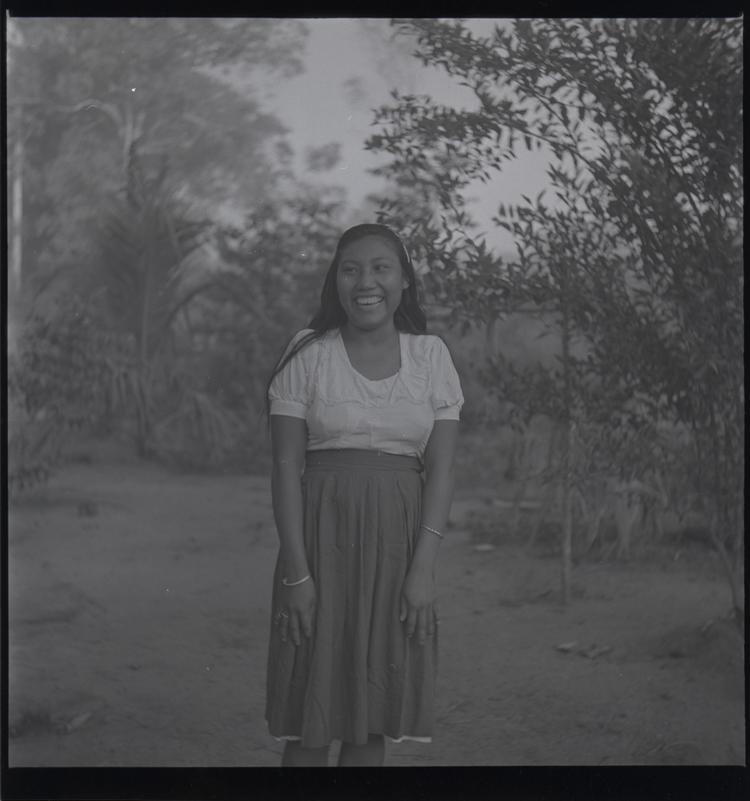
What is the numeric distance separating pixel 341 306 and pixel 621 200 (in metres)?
1.29

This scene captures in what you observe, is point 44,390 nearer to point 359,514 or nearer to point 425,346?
point 359,514

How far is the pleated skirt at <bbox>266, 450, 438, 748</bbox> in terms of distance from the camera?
4090mm

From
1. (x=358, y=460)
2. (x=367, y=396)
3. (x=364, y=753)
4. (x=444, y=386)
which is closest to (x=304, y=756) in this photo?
(x=364, y=753)

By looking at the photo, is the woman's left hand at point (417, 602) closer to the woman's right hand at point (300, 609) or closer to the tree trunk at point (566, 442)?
the woman's right hand at point (300, 609)

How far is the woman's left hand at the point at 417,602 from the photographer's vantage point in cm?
412

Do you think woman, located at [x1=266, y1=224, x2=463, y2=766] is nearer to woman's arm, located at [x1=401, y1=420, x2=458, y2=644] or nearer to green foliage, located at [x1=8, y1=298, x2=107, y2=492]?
woman's arm, located at [x1=401, y1=420, x2=458, y2=644]

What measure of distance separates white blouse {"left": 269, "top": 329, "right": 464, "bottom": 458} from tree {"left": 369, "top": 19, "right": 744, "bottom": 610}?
1.21ft

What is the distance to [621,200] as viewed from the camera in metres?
4.39

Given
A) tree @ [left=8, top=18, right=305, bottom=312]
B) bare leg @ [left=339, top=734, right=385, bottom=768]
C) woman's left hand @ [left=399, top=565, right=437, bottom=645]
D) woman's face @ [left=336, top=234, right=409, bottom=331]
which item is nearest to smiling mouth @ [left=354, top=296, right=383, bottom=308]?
woman's face @ [left=336, top=234, right=409, bottom=331]

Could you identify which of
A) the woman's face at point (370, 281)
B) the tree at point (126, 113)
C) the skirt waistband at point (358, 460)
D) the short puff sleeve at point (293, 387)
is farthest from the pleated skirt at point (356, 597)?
the tree at point (126, 113)

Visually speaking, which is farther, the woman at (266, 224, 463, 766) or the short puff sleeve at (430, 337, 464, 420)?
the short puff sleeve at (430, 337, 464, 420)

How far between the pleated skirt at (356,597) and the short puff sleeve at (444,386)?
0.79ft

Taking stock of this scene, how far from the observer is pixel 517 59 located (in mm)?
4348

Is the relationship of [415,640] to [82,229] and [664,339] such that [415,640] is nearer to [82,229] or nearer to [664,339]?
[664,339]
